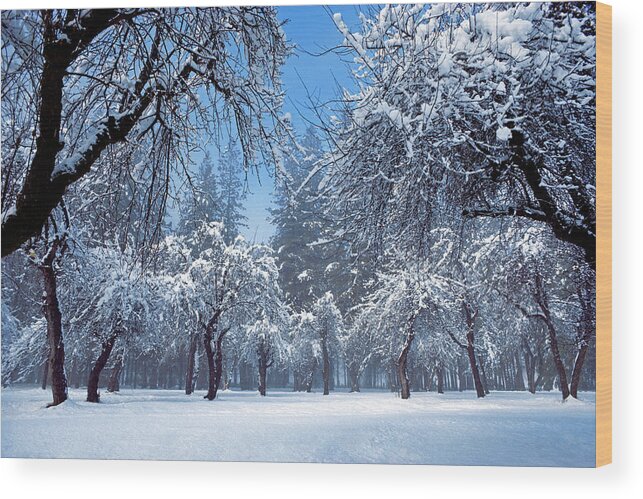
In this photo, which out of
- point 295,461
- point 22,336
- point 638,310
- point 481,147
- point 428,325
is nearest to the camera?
point 481,147

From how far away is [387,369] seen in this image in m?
5.47

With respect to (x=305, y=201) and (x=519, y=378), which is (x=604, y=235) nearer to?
(x=519, y=378)

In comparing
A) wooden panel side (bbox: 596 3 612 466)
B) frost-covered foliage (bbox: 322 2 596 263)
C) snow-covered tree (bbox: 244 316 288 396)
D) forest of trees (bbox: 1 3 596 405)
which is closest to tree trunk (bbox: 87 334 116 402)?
forest of trees (bbox: 1 3 596 405)

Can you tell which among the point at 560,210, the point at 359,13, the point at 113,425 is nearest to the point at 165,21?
the point at 359,13

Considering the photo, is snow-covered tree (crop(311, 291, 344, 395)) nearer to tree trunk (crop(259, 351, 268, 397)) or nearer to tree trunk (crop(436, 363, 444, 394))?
tree trunk (crop(259, 351, 268, 397))

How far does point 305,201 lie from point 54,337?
281cm

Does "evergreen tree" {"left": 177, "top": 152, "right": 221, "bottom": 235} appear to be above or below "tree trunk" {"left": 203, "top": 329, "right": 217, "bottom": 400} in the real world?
above

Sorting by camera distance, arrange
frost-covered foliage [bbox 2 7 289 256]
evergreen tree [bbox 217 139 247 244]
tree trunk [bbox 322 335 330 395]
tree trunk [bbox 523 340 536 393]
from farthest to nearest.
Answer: tree trunk [bbox 322 335 330 395], tree trunk [bbox 523 340 536 393], evergreen tree [bbox 217 139 247 244], frost-covered foliage [bbox 2 7 289 256]

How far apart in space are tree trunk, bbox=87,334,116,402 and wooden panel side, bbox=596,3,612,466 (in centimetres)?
383

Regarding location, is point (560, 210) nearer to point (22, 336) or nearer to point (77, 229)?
point (77, 229)

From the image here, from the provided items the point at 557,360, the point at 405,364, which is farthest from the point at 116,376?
the point at 557,360

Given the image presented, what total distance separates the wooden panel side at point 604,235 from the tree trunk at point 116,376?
3.78 metres

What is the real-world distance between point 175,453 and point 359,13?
3.43 m

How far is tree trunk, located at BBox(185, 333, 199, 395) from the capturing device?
568cm
